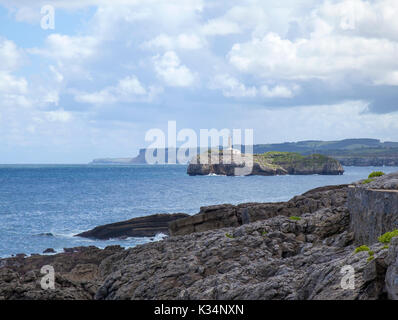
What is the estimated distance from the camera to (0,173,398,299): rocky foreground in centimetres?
1335

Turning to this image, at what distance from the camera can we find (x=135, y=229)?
6053 centimetres

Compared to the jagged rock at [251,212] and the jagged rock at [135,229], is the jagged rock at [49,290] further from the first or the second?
the jagged rock at [135,229]

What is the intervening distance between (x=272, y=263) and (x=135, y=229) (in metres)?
42.1

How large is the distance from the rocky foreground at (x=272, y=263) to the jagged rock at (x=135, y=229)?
81.6 feet

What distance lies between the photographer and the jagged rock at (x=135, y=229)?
59.4m

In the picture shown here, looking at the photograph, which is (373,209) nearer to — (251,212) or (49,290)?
(49,290)

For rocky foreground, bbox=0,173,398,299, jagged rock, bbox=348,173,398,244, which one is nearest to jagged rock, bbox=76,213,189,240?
rocky foreground, bbox=0,173,398,299

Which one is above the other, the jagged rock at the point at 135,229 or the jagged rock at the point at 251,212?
the jagged rock at the point at 251,212

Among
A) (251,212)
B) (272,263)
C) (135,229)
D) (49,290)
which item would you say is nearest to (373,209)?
(272,263)

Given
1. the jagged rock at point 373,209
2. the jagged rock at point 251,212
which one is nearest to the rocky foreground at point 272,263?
the jagged rock at point 373,209

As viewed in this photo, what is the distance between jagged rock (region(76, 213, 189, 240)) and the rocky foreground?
2486 centimetres

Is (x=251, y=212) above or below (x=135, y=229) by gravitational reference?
above

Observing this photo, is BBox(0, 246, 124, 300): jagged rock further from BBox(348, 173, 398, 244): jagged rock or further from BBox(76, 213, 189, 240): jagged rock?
BBox(76, 213, 189, 240): jagged rock
